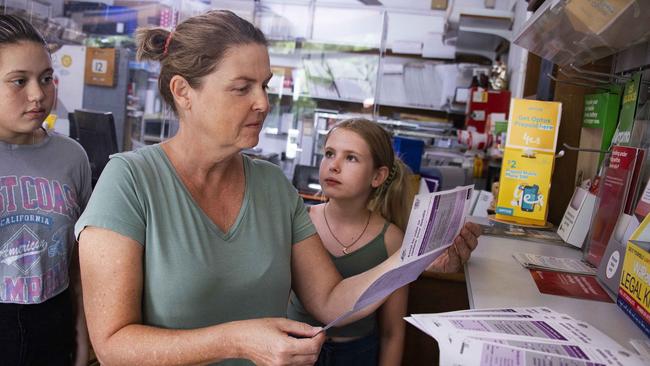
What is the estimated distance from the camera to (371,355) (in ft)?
5.66

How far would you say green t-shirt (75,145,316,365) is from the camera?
3.60 ft

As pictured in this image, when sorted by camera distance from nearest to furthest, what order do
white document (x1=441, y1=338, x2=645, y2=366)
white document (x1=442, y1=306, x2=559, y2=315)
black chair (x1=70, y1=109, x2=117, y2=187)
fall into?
white document (x1=441, y1=338, x2=645, y2=366) → white document (x1=442, y1=306, x2=559, y2=315) → black chair (x1=70, y1=109, x2=117, y2=187)

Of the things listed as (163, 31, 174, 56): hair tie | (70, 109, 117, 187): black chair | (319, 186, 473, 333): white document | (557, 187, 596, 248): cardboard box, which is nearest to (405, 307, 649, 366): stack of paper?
(319, 186, 473, 333): white document

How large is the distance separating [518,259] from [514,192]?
0.68 meters

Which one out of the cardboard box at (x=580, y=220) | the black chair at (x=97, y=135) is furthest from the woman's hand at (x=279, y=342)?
the black chair at (x=97, y=135)

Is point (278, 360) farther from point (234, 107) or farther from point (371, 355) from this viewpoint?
point (371, 355)

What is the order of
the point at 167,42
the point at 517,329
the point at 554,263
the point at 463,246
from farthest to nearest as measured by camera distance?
the point at 554,263 → the point at 463,246 → the point at 167,42 → the point at 517,329

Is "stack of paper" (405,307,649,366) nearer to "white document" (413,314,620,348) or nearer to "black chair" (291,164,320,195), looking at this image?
"white document" (413,314,620,348)

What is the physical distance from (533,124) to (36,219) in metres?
1.72

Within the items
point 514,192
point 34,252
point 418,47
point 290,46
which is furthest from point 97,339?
point 418,47

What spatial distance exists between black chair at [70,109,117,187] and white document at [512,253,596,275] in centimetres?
292

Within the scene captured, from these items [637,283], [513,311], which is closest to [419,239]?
[513,311]

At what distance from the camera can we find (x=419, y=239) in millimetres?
1013

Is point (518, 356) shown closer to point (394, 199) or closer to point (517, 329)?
point (517, 329)
